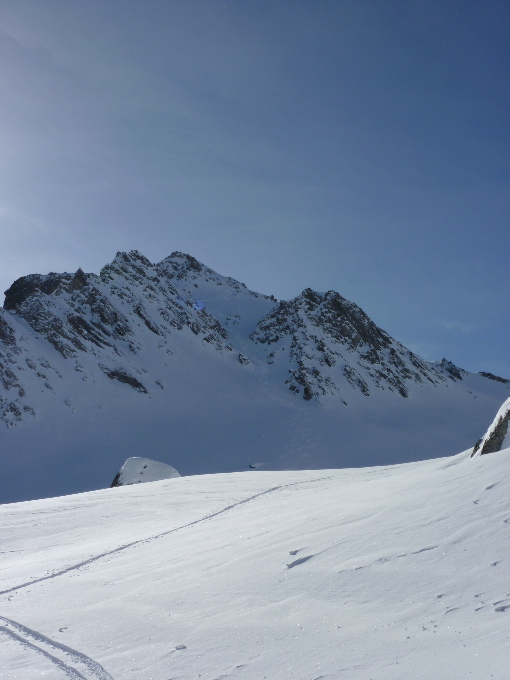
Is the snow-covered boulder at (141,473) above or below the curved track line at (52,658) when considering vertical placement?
above

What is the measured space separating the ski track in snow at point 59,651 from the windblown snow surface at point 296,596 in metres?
0.02

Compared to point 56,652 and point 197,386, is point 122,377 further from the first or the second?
point 56,652

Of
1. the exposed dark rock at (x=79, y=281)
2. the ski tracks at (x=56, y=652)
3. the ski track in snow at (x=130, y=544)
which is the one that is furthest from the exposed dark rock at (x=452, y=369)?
the ski tracks at (x=56, y=652)

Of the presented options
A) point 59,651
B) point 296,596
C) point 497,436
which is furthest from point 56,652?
point 497,436

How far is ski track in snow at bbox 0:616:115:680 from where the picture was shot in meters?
4.57

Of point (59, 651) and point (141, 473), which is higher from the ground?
point (141, 473)

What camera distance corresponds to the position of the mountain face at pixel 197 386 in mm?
36688

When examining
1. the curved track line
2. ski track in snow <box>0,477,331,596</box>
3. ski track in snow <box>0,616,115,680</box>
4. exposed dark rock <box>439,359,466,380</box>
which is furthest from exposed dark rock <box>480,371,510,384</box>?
the curved track line

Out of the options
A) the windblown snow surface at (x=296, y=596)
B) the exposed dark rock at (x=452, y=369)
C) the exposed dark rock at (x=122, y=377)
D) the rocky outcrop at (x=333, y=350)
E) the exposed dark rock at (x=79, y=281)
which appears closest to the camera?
the windblown snow surface at (x=296, y=596)

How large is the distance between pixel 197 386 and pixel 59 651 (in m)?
49.1

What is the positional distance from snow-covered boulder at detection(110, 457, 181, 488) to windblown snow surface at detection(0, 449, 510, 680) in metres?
15.1

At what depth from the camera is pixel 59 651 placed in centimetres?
513

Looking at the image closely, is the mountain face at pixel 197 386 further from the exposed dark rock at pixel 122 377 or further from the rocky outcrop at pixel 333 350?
the rocky outcrop at pixel 333 350

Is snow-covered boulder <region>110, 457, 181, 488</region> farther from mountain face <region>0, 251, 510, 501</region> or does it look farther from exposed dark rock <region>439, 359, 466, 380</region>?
exposed dark rock <region>439, 359, 466, 380</region>
